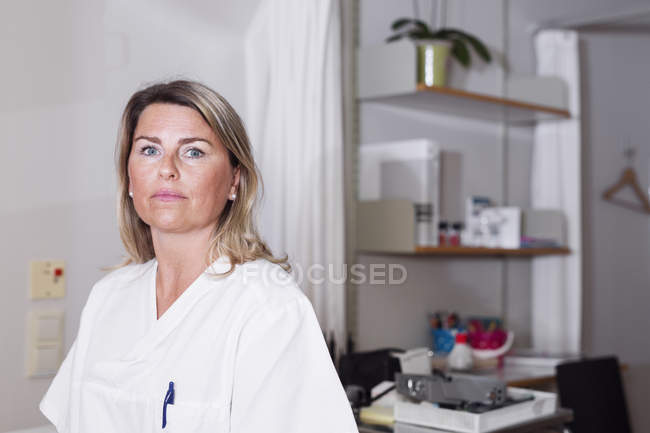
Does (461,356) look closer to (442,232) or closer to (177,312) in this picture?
(442,232)

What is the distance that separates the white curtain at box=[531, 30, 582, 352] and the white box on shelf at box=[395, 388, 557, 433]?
→ 1459 millimetres

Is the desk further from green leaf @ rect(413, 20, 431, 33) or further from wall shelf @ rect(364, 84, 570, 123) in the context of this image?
green leaf @ rect(413, 20, 431, 33)

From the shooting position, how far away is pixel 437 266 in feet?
10.4

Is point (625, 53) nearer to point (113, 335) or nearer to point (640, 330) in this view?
point (640, 330)

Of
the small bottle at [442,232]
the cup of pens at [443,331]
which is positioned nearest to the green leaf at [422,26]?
the small bottle at [442,232]

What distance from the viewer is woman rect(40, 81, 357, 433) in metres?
1.34

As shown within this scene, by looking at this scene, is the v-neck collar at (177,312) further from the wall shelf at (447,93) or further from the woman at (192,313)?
the wall shelf at (447,93)

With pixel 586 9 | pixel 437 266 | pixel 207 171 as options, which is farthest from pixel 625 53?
pixel 207 171

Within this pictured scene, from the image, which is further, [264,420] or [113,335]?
[113,335]

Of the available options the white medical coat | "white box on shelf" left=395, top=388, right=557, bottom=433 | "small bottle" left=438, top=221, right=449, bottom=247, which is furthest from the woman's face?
"small bottle" left=438, top=221, right=449, bottom=247

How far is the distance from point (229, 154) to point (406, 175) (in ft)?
4.34

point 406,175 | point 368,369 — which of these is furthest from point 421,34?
point 368,369

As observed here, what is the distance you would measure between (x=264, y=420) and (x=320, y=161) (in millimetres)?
1148

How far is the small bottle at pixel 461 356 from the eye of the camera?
2762 millimetres
